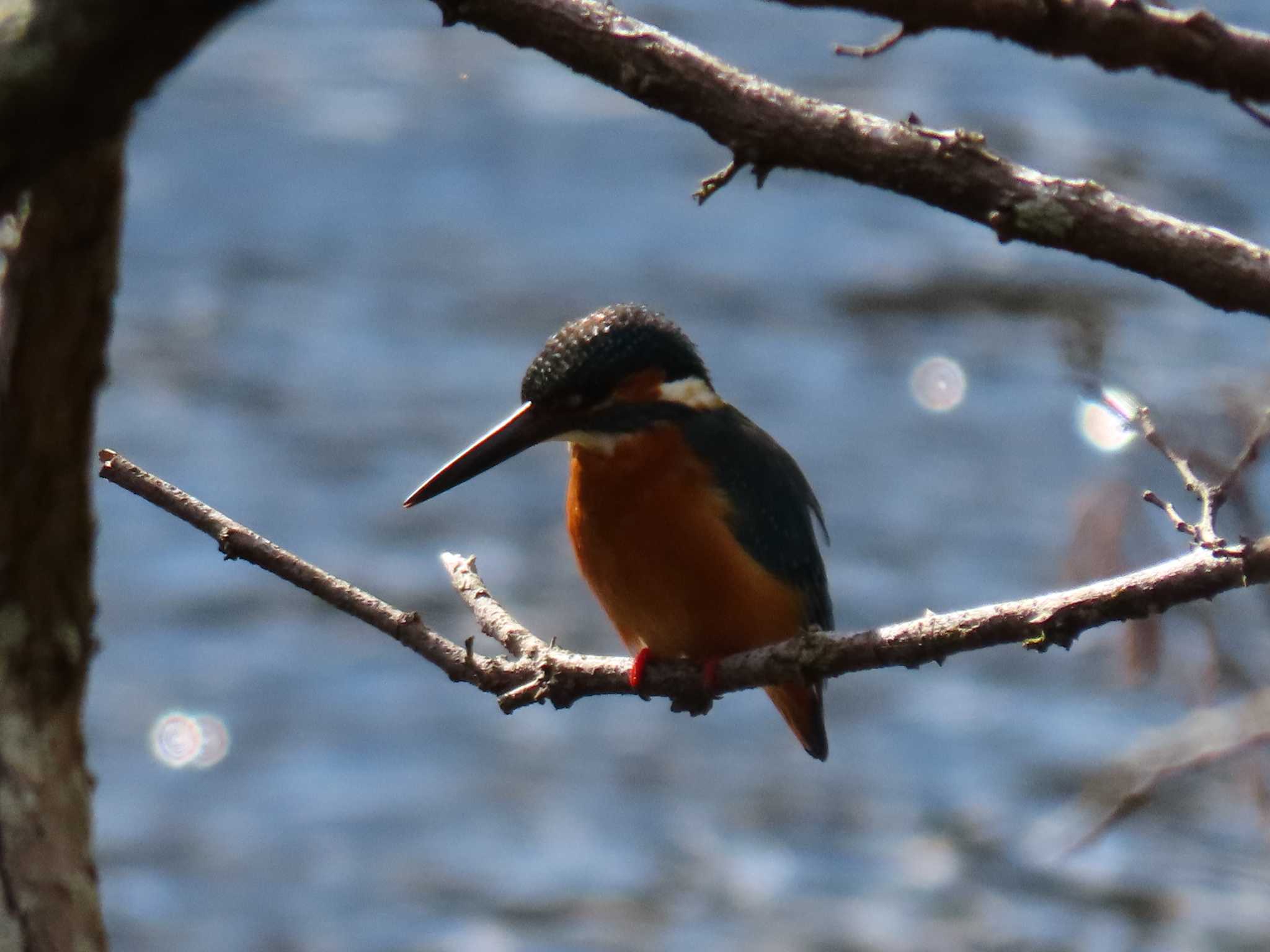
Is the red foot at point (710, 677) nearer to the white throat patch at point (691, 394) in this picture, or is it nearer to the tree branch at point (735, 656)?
the tree branch at point (735, 656)

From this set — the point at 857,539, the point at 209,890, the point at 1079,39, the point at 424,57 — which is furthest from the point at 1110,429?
the point at 1079,39

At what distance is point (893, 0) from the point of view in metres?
1.77

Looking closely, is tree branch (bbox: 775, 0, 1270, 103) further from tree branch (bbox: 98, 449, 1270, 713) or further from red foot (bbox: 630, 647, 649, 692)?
red foot (bbox: 630, 647, 649, 692)

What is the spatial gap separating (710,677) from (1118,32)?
49.1 inches

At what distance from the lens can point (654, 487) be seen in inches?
128

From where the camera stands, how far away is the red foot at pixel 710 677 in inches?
106

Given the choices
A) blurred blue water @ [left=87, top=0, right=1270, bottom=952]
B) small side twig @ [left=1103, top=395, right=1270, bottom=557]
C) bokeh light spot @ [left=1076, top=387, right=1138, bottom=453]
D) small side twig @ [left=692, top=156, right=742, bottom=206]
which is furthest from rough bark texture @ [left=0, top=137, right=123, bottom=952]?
bokeh light spot @ [left=1076, top=387, right=1138, bottom=453]

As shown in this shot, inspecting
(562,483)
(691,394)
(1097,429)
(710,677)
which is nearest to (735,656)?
(710,677)

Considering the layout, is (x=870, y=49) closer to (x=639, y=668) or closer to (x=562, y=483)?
(x=639, y=668)

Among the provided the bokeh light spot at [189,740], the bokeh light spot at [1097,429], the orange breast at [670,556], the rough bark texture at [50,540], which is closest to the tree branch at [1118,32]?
the rough bark texture at [50,540]

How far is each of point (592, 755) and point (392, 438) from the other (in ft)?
8.12

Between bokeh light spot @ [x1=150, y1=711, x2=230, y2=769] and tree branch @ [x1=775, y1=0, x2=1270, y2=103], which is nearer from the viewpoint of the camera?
tree branch @ [x1=775, y1=0, x2=1270, y2=103]

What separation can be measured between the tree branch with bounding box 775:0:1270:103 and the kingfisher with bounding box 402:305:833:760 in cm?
141

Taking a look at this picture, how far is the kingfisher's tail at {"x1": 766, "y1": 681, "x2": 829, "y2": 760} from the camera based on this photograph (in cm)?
353
